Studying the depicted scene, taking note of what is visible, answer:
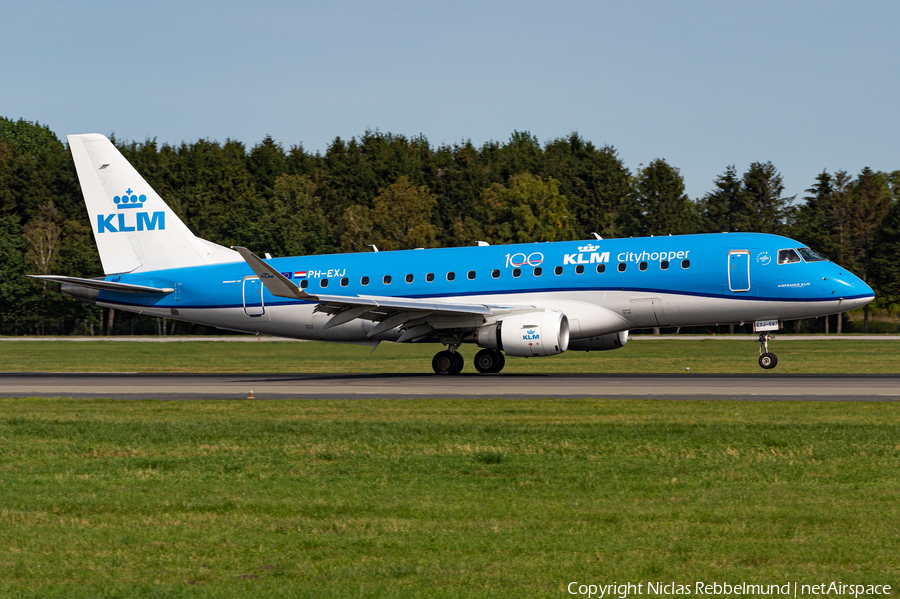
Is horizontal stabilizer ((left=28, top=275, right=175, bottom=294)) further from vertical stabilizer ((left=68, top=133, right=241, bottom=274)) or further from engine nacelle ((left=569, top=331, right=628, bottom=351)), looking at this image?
engine nacelle ((left=569, top=331, right=628, bottom=351))

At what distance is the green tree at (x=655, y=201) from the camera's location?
108m

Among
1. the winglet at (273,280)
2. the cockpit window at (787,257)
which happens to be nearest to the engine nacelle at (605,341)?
the cockpit window at (787,257)

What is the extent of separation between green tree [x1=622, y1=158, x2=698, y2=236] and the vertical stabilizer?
257ft

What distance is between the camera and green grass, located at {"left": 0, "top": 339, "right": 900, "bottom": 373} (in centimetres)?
3378

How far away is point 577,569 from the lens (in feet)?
24.7

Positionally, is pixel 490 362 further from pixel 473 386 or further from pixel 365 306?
pixel 473 386

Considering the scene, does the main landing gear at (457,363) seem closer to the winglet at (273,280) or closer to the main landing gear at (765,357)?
the winglet at (273,280)

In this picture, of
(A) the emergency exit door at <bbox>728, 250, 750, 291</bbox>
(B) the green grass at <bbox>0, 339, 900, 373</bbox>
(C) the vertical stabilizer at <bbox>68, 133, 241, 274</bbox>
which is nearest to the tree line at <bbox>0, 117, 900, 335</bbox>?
(B) the green grass at <bbox>0, 339, 900, 373</bbox>

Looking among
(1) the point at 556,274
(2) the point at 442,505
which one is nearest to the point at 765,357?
(1) the point at 556,274

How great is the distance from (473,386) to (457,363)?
6.05m

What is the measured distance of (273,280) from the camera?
2938 cm

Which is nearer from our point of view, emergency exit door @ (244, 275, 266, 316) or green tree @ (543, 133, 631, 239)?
emergency exit door @ (244, 275, 266, 316)

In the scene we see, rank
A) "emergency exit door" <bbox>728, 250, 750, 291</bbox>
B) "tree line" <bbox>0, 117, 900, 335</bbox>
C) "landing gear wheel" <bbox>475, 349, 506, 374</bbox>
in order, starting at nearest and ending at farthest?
"emergency exit door" <bbox>728, 250, 750, 291</bbox>, "landing gear wheel" <bbox>475, 349, 506, 374</bbox>, "tree line" <bbox>0, 117, 900, 335</bbox>

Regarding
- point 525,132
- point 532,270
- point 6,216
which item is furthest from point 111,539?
point 525,132
